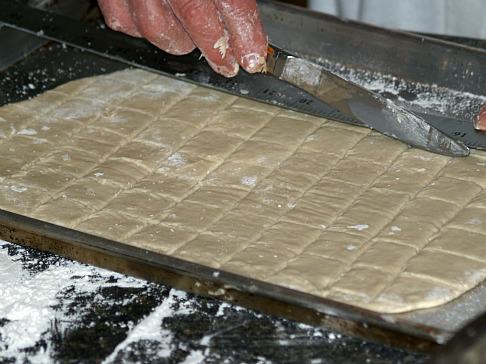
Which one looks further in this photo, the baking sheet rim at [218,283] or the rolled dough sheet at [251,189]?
the rolled dough sheet at [251,189]

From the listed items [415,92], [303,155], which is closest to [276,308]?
[303,155]

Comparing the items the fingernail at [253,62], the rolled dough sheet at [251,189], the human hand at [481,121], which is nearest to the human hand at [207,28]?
the fingernail at [253,62]

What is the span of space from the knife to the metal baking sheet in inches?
20.1

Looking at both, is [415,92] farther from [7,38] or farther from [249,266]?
[7,38]

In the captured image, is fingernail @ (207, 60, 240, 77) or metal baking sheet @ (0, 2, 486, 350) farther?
fingernail @ (207, 60, 240, 77)

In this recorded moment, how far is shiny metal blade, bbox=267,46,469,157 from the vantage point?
2.16 meters

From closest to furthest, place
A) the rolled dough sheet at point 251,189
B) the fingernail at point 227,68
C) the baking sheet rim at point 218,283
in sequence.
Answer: the baking sheet rim at point 218,283, the rolled dough sheet at point 251,189, the fingernail at point 227,68

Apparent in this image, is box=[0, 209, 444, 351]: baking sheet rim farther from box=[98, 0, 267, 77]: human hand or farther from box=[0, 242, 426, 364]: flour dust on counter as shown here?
box=[98, 0, 267, 77]: human hand

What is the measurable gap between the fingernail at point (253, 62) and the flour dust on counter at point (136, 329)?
58cm

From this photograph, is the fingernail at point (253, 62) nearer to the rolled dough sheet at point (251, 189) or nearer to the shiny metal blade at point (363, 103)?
the shiny metal blade at point (363, 103)

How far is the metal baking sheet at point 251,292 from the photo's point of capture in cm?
163

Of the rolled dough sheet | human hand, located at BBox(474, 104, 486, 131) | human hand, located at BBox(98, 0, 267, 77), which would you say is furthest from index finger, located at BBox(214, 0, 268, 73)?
human hand, located at BBox(474, 104, 486, 131)

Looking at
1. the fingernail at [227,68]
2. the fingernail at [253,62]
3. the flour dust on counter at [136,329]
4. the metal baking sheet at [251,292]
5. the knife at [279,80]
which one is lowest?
the flour dust on counter at [136,329]

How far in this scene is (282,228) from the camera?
195 cm
